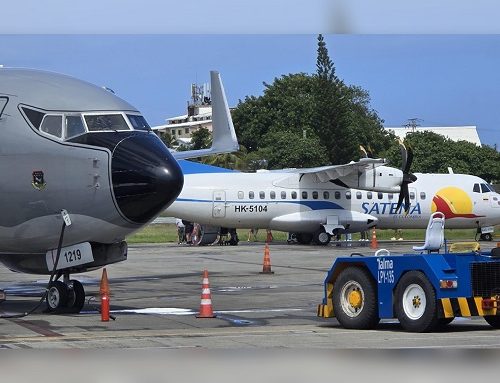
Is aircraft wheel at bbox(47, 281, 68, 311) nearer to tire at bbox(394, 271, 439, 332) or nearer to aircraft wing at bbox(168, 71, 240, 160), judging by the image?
tire at bbox(394, 271, 439, 332)

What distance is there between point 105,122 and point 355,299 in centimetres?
577

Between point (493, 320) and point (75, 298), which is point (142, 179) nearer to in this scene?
point (75, 298)

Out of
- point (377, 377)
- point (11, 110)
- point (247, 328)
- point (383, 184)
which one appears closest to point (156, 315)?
point (247, 328)

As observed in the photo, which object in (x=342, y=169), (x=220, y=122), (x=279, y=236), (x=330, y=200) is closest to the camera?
(x=342, y=169)

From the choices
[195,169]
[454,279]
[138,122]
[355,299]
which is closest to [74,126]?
[138,122]

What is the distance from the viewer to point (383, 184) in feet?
149

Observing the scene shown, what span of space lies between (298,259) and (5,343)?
23405mm

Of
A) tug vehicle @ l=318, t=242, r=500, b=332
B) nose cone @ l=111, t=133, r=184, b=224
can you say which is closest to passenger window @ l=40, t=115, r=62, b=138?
nose cone @ l=111, t=133, r=184, b=224

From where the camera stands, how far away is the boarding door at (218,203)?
45906 millimetres

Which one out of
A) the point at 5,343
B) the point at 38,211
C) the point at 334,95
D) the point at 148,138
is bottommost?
the point at 5,343

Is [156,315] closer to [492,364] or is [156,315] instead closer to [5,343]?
[5,343]

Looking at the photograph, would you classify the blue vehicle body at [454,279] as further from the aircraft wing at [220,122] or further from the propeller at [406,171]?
the propeller at [406,171]

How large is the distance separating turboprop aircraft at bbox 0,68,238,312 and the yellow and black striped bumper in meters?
5.45

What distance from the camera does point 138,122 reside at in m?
19.1
